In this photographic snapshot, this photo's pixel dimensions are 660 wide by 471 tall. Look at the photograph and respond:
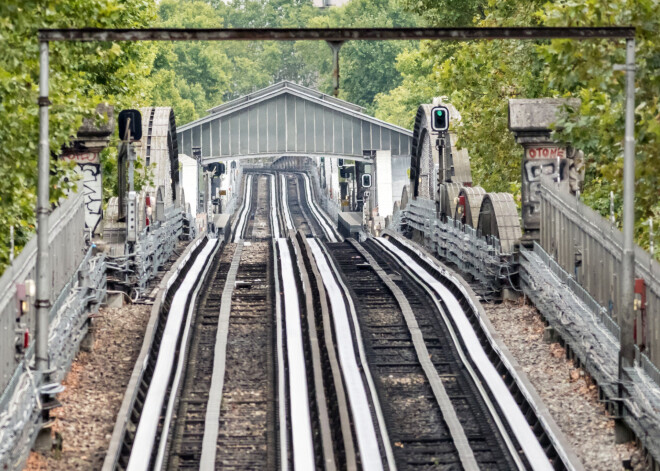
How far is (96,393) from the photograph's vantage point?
1573cm

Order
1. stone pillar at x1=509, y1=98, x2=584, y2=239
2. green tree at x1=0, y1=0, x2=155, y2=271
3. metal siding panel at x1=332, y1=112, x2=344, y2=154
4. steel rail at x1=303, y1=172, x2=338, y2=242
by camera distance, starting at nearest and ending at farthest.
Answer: green tree at x1=0, y1=0, x2=155, y2=271, stone pillar at x1=509, y1=98, x2=584, y2=239, steel rail at x1=303, y1=172, x2=338, y2=242, metal siding panel at x1=332, y1=112, x2=344, y2=154

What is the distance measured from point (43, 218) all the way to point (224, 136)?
53899 millimetres

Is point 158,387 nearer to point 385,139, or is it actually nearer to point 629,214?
point 629,214

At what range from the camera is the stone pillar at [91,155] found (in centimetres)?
2209

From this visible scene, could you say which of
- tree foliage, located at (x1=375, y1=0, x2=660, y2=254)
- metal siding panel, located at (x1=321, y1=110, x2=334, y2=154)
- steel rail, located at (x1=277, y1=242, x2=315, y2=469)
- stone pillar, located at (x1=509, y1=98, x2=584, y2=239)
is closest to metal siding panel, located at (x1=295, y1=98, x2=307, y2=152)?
metal siding panel, located at (x1=321, y1=110, x2=334, y2=154)

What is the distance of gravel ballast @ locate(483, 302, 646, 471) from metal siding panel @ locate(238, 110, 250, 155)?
47355mm

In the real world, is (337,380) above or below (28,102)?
below

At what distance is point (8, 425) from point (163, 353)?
582cm

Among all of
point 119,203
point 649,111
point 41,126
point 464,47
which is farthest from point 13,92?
point 464,47

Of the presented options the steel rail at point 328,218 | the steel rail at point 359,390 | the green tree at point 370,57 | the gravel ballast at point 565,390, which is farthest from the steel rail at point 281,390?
the green tree at point 370,57

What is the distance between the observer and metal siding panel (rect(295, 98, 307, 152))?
67.4 meters

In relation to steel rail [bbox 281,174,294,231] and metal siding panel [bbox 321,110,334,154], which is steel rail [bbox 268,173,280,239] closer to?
steel rail [bbox 281,174,294,231]

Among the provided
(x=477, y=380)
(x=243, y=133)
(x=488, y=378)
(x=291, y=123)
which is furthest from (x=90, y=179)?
(x=291, y=123)

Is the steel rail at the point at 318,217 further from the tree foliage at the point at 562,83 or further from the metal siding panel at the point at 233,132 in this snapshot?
the tree foliage at the point at 562,83
